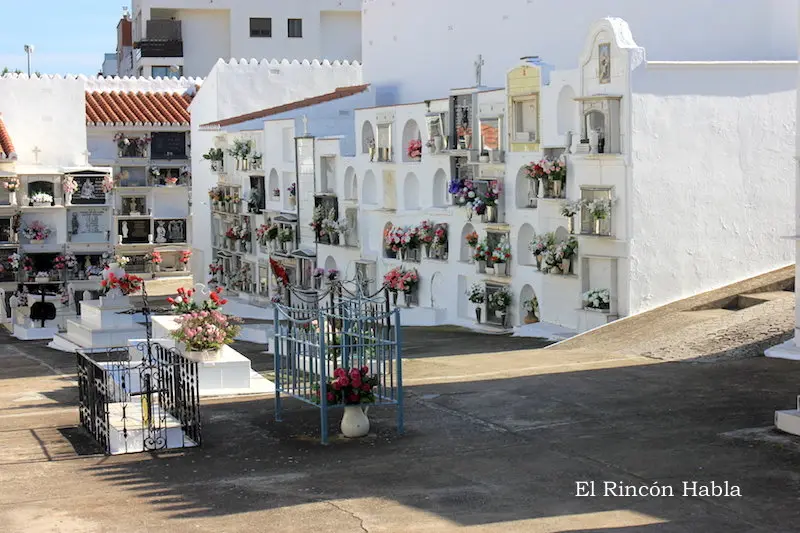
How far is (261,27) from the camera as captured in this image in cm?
6506

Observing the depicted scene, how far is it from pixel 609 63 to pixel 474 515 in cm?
1487

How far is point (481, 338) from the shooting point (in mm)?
26484

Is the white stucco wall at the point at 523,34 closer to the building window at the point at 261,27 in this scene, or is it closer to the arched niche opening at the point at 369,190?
the arched niche opening at the point at 369,190

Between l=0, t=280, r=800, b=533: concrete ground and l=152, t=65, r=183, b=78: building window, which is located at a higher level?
A: l=152, t=65, r=183, b=78: building window

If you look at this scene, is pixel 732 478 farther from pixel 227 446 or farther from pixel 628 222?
pixel 628 222

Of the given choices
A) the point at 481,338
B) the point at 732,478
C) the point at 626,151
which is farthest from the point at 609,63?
the point at 732,478

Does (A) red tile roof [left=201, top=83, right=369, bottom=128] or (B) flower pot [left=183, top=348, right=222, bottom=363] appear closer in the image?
(B) flower pot [left=183, top=348, right=222, bottom=363]

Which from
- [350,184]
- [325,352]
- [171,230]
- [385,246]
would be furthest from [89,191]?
[325,352]

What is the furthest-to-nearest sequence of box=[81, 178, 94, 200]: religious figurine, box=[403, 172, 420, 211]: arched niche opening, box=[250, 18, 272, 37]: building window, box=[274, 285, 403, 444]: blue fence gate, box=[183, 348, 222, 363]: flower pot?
box=[250, 18, 272, 37]: building window < box=[81, 178, 94, 200]: religious figurine < box=[403, 172, 420, 211]: arched niche opening < box=[183, 348, 222, 363]: flower pot < box=[274, 285, 403, 444]: blue fence gate

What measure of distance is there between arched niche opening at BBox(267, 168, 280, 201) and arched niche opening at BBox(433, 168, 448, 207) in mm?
9467

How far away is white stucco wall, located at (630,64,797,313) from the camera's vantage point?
24828mm

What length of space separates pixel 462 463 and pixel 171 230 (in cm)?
3921

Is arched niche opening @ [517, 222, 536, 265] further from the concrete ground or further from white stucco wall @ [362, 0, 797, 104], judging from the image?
the concrete ground

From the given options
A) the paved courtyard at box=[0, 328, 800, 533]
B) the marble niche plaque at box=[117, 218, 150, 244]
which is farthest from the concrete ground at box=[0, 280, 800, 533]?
the marble niche plaque at box=[117, 218, 150, 244]
